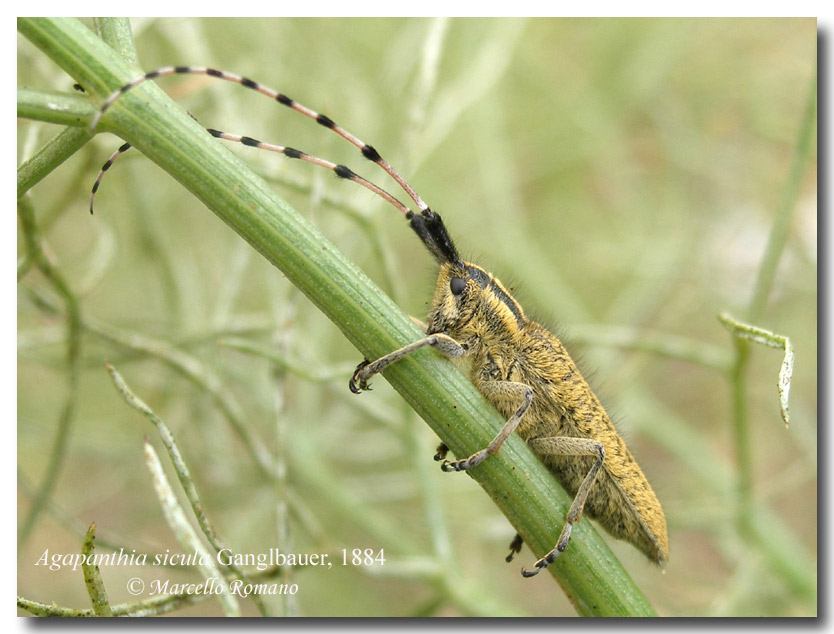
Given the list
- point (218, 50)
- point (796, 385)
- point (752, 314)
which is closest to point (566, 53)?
point (218, 50)

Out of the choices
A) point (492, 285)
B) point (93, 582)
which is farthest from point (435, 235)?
point (93, 582)

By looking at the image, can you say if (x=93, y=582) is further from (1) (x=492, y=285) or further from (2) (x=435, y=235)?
(1) (x=492, y=285)

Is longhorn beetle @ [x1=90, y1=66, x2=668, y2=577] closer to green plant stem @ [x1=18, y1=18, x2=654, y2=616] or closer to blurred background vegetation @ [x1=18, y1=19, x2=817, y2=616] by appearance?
green plant stem @ [x1=18, y1=18, x2=654, y2=616]

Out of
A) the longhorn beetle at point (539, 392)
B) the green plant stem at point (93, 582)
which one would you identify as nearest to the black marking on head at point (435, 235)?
the longhorn beetle at point (539, 392)

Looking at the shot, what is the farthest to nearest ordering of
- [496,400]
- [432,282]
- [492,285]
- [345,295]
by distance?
[432,282] < [492,285] < [496,400] < [345,295]

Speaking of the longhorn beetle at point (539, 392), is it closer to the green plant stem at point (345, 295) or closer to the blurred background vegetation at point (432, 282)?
the green plant stem at point (345, 295)

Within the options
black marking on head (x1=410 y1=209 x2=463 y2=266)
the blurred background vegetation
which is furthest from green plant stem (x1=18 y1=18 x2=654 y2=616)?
the blurred background vegetation

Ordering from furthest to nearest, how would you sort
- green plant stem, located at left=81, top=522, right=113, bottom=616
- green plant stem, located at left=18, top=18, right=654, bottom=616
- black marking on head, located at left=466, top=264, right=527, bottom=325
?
black marking on head, located at left=466, top=264, right=527, bottom=325
green plant stem, located at left=81, top=522, right=113, bottom=616
green plant stem, located at left=18, top=18, right=654, bottom=616

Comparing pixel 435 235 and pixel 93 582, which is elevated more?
pixel 435 235
